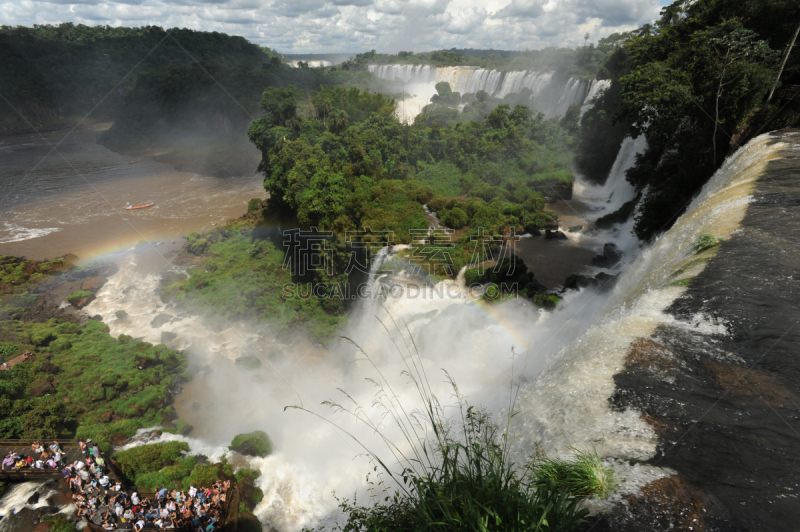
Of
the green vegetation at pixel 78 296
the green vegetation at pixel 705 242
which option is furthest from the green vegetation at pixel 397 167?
the green vegetation at pixel 78 296

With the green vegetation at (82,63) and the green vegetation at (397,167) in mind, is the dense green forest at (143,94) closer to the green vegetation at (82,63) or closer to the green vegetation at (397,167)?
the green vegetation at (82,63)

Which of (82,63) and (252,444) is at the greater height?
(82,63)

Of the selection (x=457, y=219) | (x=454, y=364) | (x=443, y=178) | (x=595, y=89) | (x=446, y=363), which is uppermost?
(x=595, y=89)

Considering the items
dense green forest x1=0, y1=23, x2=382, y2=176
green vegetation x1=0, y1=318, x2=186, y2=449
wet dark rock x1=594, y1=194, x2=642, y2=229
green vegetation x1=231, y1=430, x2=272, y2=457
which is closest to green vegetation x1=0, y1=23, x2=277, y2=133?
dense green forest x1=0, y1=23, x2=382, y2=176

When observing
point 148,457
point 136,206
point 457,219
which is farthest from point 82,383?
point 136,206

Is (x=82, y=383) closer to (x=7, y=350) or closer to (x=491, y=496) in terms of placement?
(x=7, y=350)

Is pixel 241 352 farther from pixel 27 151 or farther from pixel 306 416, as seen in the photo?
pixel 27 151
